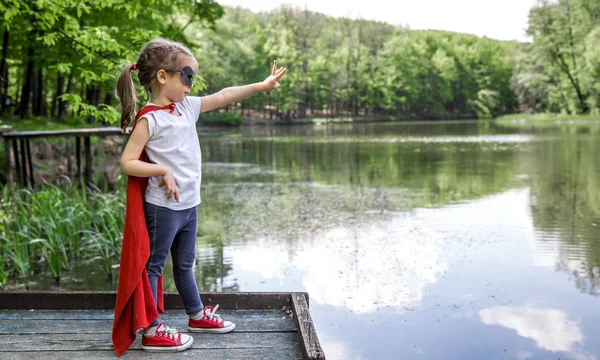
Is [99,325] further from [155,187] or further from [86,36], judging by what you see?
[86,36]

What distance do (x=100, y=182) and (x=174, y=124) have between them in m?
13.4

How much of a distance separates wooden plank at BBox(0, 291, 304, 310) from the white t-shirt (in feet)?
2.46

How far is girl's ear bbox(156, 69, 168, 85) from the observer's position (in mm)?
3035

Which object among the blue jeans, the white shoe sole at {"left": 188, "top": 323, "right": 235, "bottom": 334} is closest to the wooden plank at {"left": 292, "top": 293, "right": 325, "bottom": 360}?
the white shoe sole at {"left": 188, "top": 323, "right": 235, "bottom": 334}

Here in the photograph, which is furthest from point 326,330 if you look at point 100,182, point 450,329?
point 100,182

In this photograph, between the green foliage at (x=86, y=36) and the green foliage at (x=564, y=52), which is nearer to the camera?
the green foliage at (x=86, y=36)

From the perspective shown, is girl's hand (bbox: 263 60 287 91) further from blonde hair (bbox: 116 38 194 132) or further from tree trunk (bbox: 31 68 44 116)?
tree trunk (bbox: 31 68 44 116)

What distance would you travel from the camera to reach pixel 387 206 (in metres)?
11.5

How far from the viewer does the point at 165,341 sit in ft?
9.68

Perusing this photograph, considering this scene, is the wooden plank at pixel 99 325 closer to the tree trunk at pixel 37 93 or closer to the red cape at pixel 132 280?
the red cape at pixel 132 280

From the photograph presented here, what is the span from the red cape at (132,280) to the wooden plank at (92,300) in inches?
25.1

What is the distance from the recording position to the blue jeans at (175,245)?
9.87 feet

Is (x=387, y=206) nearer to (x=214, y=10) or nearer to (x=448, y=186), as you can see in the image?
(x=448, y=186)

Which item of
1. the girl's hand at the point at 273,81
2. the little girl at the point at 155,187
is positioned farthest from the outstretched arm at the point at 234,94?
the little girl at the point at 155,187
